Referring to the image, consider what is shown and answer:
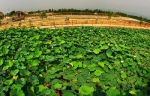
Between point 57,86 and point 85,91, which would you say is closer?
point 85,91

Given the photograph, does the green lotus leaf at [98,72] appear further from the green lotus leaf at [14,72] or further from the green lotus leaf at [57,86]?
the green lotus leaf at [14,72]

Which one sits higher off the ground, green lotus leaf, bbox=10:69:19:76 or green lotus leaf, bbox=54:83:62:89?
green lotus leaf, bbox=10:69:19:76

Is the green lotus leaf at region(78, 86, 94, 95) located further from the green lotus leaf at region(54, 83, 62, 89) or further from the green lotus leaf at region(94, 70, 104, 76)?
the green lotus leaf at region(94, 70, 104, 76)

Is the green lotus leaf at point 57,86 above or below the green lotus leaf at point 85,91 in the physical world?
below

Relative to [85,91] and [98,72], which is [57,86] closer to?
[85,91]

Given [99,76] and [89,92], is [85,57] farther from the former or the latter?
[89,92]

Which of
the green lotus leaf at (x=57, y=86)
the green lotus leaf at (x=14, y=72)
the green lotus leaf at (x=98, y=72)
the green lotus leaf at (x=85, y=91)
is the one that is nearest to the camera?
the green lotus leaf at (x=85, y=91)

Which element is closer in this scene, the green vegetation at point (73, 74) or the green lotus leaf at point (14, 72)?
the green vegetation at point (73, 74)

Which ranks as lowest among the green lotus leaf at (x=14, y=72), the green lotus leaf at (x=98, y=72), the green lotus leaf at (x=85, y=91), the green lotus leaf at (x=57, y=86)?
the green lotus leaf at (x=57, y=86)

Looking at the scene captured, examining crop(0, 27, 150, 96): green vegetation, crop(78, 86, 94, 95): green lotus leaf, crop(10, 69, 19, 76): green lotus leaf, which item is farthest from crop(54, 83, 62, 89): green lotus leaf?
crop(10, 69, 19, 76): green lotus leaf

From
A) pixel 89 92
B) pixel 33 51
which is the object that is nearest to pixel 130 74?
pixel 89 92

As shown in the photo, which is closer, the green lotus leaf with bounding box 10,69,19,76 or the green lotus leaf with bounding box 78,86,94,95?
the green lotus leaf with bounding box 78,86,94,95

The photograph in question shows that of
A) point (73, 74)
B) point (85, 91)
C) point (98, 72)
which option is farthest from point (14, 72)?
point (98, 72)

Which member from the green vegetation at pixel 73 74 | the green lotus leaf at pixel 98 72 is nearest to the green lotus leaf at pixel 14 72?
the green vegetation at pixel 73 74
